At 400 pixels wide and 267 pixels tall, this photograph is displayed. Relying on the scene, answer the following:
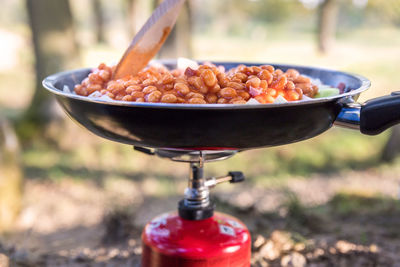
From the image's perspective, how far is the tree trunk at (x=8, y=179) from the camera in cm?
368

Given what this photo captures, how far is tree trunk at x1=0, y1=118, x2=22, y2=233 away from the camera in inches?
145

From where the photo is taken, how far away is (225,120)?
1264 millimetres

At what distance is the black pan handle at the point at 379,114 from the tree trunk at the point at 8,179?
329 centimetres

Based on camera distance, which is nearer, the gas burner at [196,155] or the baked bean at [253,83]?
the baked bean at [253,83]

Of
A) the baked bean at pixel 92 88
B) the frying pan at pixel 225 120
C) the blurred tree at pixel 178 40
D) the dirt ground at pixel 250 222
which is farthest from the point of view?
the blurred tree at pixel 178 40

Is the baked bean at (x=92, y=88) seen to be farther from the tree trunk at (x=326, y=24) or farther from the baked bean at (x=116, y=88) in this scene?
the tree trunk at (x=326, y=24)

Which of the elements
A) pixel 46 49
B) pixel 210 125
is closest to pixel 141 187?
pixel 46 49

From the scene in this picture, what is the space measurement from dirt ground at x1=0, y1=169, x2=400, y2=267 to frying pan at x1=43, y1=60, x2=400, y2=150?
131 cm

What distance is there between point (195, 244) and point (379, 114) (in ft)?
3.02

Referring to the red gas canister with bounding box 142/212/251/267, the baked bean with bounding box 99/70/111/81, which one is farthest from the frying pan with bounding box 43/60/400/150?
the red gas canister with bounding box 142/212/251/267

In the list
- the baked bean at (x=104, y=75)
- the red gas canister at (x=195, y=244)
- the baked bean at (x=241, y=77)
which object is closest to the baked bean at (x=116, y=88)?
the baked bean at (x=104, y=75)

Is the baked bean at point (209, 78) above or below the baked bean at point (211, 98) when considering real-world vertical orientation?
above

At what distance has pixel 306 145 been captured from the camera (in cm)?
615

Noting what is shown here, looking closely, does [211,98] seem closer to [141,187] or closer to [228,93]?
[228,93]
